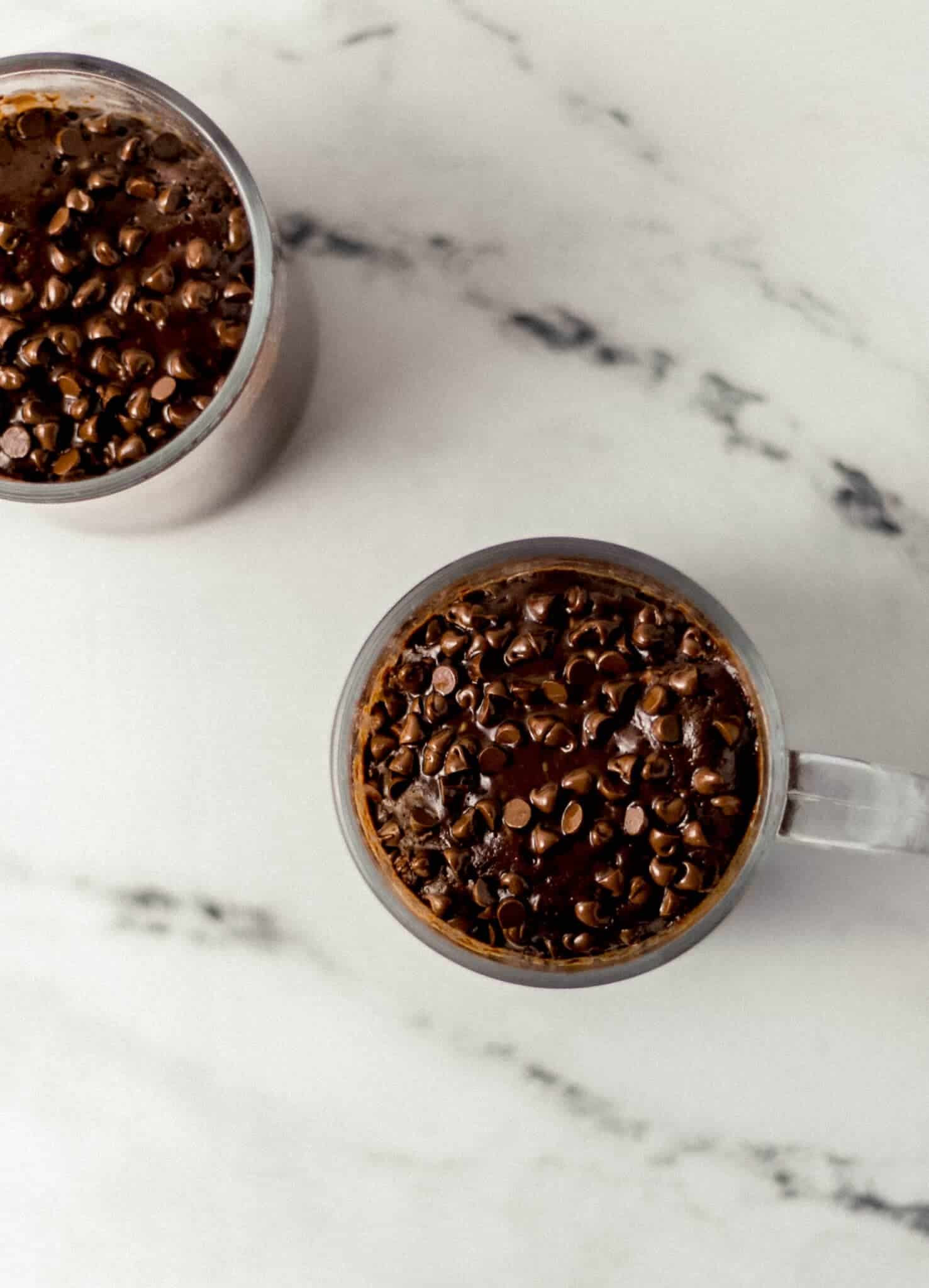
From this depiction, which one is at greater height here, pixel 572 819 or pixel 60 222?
pixel 60 222

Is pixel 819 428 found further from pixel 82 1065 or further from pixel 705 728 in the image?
pixel 82 1065

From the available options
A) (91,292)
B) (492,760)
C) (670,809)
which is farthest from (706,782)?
(91,292)

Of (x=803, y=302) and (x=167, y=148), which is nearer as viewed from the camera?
(x=167, y=148)

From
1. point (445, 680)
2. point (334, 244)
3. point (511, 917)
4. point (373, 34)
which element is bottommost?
point (511, 917)

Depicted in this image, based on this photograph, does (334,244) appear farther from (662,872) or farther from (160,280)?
(662,872)

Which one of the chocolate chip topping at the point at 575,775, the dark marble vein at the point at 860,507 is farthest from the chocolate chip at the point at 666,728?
the dark marble vein at the point at 860,507
